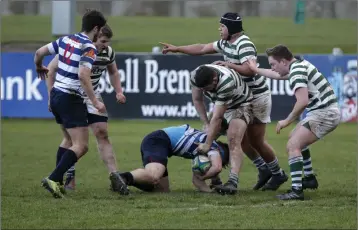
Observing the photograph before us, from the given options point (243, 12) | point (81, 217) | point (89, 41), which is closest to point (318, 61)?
point (243, 12)

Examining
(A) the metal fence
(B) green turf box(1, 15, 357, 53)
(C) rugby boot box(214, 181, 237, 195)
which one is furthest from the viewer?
(A) the metal fence

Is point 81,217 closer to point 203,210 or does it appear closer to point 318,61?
point 203,210

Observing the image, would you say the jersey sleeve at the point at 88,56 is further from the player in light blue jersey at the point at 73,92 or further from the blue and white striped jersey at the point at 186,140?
the blue and white striped jersey at the point at 186,140

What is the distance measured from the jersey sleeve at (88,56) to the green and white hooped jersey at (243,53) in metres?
1.78

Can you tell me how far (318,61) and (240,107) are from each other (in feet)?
40.0

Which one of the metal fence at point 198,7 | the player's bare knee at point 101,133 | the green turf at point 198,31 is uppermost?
the player's bare knee at point 101,133

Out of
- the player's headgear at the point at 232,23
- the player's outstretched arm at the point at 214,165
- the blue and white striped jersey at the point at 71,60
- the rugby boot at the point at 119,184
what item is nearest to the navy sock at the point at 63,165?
the rugby boot at the point at 119,184

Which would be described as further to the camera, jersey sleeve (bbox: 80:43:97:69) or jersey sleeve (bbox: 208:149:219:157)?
jersey sleeve (bbox: 208:149:219:157)

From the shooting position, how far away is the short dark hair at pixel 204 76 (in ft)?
33.5

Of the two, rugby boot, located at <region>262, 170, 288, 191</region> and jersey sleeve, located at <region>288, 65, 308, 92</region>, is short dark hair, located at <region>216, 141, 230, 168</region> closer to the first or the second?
rugby boot, located at <region>262, 170, 288, 191</region>

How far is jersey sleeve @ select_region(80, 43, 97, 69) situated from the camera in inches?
390

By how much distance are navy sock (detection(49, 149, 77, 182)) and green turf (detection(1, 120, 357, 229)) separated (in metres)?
0.25

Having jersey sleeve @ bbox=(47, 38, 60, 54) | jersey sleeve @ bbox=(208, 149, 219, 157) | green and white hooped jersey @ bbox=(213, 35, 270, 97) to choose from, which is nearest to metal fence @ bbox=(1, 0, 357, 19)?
green and white hooped jersey @ bbox=(213, 35, 270, 97)

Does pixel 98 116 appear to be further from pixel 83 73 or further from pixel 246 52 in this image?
pixel 246 52
